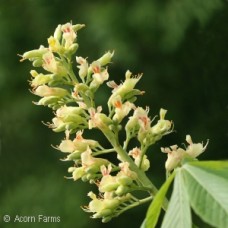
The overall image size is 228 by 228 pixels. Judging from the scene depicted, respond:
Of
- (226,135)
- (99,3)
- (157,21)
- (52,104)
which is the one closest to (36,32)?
(99,3)

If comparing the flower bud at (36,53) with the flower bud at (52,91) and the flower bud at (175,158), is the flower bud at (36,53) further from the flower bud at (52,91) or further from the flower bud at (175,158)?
the flower bud at (175,158)

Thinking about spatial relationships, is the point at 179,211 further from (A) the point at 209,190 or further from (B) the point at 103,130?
(B) the point at 103,130

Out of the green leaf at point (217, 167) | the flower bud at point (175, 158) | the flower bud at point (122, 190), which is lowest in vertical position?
the green leaf at point (217, 167)

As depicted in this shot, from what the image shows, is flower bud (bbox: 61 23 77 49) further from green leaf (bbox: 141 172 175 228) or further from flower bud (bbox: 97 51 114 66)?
green leaf (bbox: 141 172 175 228)

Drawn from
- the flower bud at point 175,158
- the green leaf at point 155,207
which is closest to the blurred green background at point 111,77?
the flower bud at point 175,158

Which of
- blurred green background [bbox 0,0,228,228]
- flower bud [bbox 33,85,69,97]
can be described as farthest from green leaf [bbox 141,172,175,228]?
Result: blurred green background [bbox 0,0,228,228]

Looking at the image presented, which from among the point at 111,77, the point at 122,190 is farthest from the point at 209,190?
the point at 111,77

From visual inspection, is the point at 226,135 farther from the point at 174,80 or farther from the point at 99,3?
the point at 99,3
